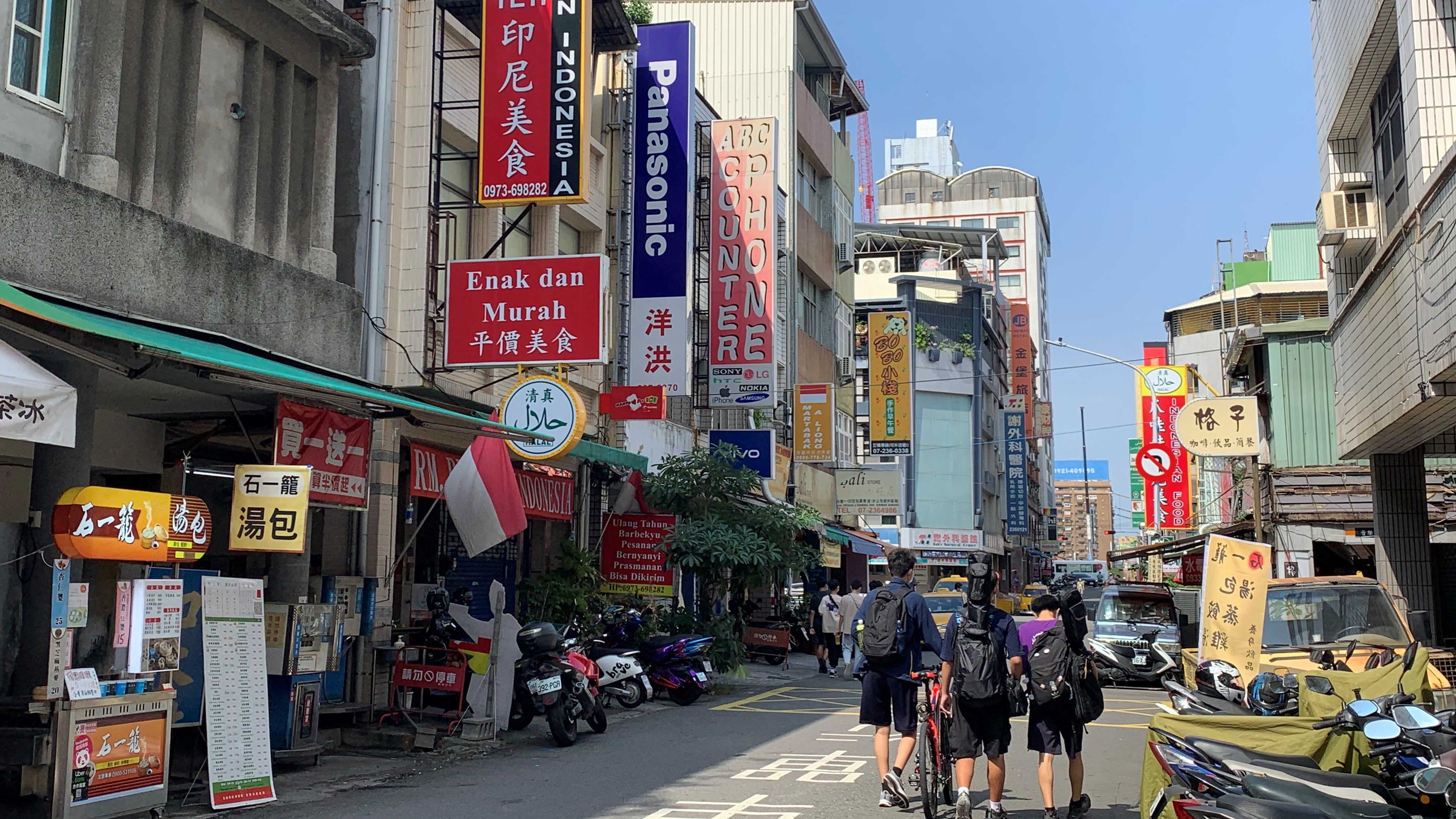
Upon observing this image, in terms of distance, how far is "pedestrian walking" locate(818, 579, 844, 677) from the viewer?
2305 cm

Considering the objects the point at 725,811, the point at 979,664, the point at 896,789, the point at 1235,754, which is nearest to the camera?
the point at 1235,754

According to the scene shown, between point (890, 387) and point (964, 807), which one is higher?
point (890, 387)

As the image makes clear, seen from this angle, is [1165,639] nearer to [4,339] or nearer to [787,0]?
[4,339]

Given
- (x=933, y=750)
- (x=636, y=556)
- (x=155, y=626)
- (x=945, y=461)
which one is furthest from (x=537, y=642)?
(x=945, y=461)

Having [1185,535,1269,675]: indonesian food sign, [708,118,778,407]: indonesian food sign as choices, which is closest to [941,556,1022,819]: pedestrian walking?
[1185,535,1269,675]: indonesian food sign

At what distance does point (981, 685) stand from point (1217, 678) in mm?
2131

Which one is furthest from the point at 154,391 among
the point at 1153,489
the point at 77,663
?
the point at 1153,489

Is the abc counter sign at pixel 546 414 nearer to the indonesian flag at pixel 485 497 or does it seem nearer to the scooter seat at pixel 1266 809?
the indonesian flag at pixel 485 497

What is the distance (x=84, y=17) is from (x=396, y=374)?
520 cm

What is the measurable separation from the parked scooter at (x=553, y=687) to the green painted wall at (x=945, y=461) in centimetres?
4708

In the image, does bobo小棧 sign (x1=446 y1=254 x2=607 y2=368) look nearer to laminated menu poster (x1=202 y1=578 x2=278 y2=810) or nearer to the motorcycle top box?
the motorcycle top box

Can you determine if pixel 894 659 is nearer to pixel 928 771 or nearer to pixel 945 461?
pixel 928 771

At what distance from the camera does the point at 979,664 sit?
8391 millimetres

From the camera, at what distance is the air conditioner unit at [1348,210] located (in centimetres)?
1585
